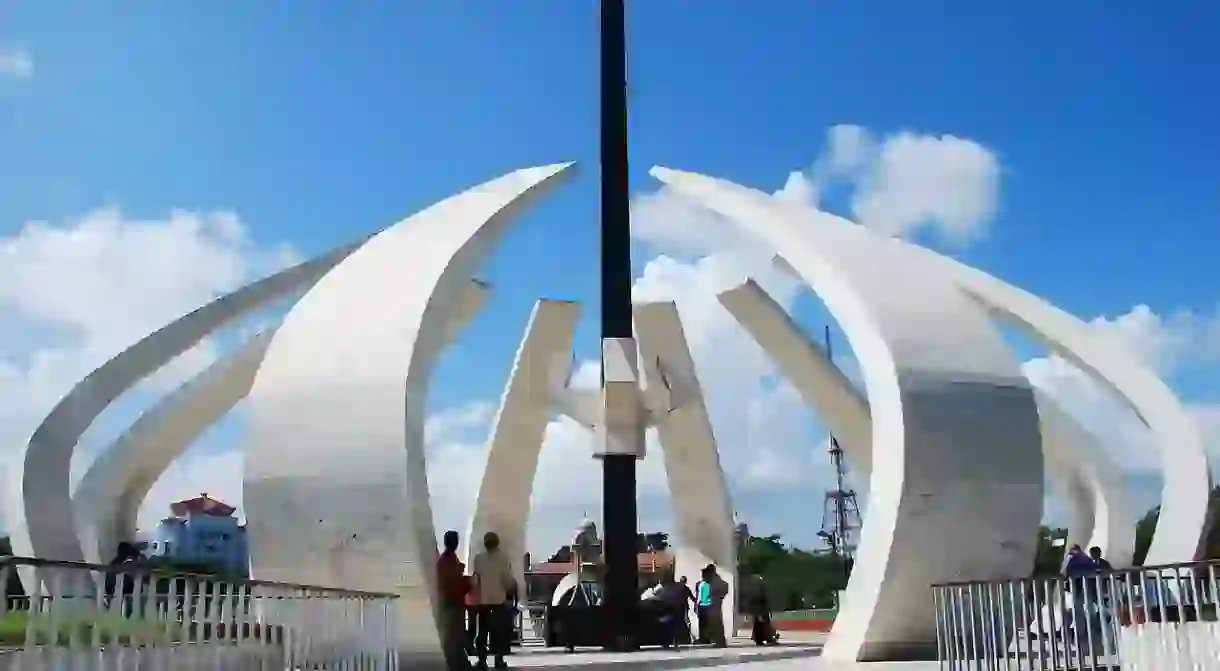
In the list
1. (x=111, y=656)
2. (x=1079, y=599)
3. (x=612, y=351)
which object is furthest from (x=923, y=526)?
(x=111, y=656)

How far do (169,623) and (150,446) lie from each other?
12322 mm

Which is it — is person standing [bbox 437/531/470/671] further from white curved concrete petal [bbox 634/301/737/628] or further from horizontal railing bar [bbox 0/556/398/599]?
white curved concrete petal [bbox 634/301/737/628]

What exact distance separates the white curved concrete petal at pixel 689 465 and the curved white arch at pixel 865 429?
10.2ft

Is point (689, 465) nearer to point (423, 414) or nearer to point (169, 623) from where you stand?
point (423, 414)

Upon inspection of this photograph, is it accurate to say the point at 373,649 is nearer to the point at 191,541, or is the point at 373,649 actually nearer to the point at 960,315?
the point at 960,315

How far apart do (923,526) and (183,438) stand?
439 inches

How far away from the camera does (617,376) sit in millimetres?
15477

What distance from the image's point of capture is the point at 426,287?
11.8 m

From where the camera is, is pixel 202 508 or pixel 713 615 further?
pixel 202 508

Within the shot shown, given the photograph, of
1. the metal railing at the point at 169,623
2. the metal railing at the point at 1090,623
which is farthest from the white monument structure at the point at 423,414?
the metal railing at the point at 169,623

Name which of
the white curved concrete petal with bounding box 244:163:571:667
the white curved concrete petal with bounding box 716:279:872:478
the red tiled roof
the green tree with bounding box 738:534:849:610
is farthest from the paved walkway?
the red tiled roof

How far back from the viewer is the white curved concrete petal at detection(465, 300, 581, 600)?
2262 cm


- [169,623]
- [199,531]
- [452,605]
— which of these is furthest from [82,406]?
[199,531]

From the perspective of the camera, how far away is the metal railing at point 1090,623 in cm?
707
